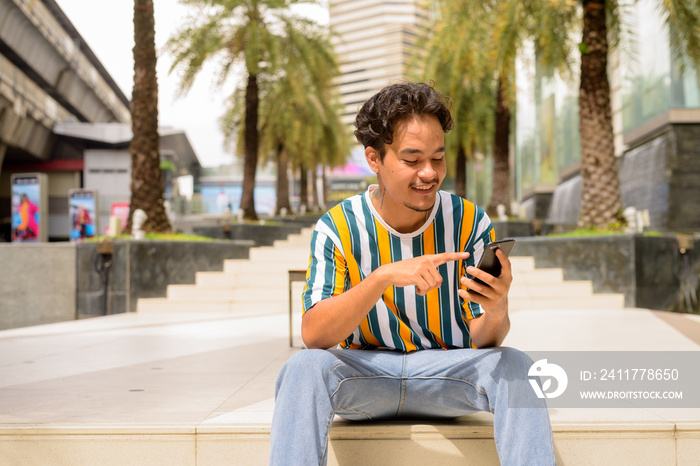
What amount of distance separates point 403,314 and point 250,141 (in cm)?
1739

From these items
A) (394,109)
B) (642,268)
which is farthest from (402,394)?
(642,268)

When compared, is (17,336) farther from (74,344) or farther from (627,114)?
(627,114)

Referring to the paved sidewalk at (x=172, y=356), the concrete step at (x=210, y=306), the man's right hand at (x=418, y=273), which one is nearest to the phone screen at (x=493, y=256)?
the man's right hand at (x=418, y=273)

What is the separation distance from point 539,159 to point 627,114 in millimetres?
12747

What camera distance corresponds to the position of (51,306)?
10305mm

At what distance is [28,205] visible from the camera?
69.1 ft

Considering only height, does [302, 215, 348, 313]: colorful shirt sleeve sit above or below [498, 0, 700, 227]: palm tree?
below

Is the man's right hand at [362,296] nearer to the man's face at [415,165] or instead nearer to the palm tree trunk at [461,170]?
the man's face at [415,165]

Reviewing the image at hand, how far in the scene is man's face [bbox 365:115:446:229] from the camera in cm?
222

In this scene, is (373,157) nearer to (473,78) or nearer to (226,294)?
(226,294)

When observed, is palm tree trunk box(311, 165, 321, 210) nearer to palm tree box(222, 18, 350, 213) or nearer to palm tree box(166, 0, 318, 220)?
palm tree box(222, 18, 350, 213)

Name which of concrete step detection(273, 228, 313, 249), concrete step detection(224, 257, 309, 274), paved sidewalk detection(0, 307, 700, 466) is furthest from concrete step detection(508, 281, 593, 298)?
concrete step detection(273, 228, 313, 249)

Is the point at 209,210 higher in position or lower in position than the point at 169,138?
lower

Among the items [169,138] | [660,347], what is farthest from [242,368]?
[169,138]
